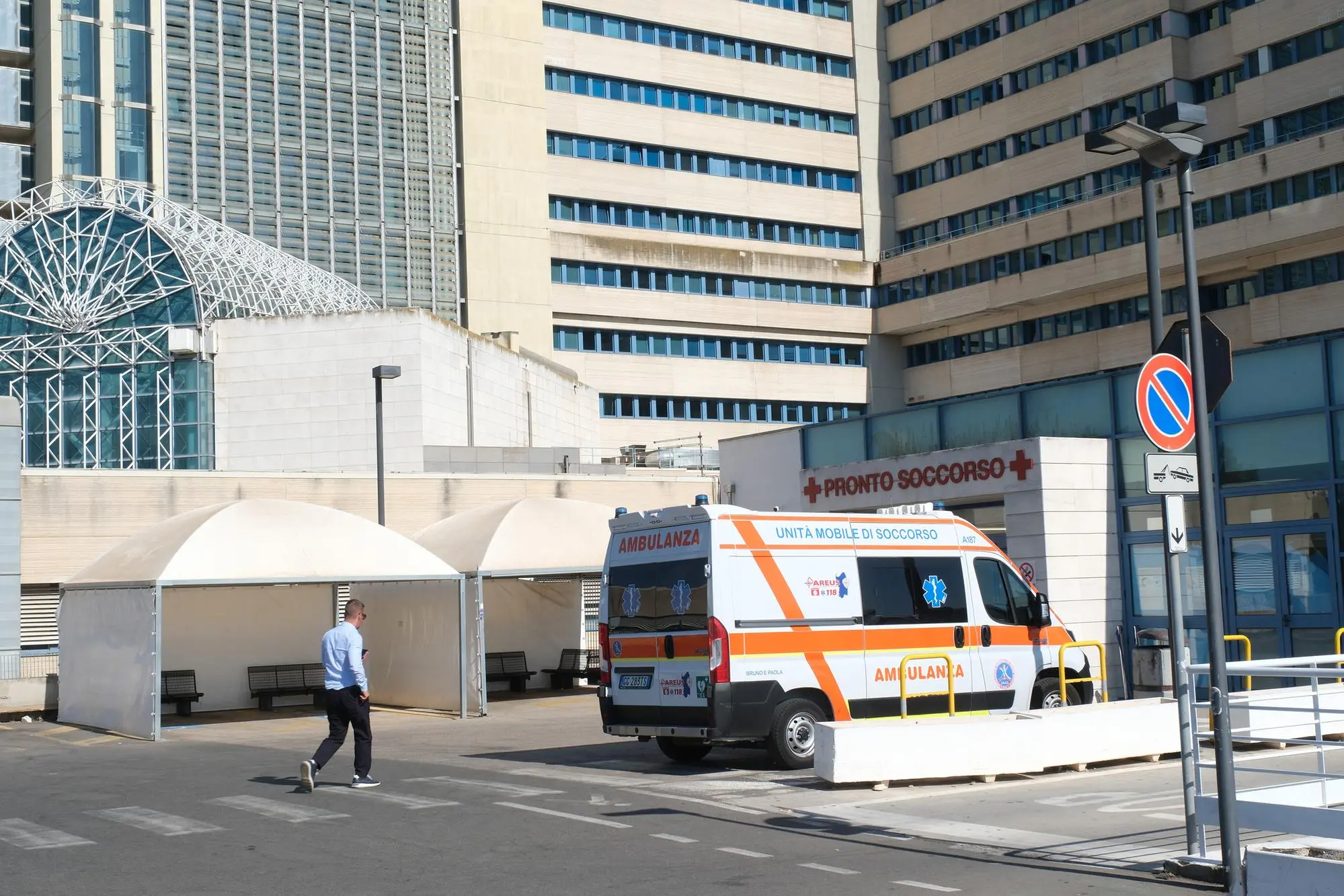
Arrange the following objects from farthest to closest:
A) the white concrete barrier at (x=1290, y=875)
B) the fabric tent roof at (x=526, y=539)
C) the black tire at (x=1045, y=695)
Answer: the fabric tent roof at (x=526, y=539), the black tire at (x=1045, y=695), the white concrete barrier at (x=1290, y=875)

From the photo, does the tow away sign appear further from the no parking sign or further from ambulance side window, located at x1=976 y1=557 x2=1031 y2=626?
ambulance side window, located at x1=976 y1=557 x2=1031 y2=626

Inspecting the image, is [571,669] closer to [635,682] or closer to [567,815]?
[635,682]

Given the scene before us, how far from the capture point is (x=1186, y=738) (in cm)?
966

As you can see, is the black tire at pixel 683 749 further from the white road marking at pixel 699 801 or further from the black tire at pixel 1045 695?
the black tire at pixel 1045 695

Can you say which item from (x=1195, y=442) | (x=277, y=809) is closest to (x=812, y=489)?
(x=277, y=809)

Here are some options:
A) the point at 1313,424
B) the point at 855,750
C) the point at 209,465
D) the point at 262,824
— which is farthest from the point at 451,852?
the point at 209,465

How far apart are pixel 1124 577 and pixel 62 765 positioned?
48.3 ft

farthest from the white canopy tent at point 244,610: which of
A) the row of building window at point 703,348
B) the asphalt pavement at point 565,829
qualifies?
the row of building window at point 703,348

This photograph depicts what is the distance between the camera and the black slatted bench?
3042 centimetres

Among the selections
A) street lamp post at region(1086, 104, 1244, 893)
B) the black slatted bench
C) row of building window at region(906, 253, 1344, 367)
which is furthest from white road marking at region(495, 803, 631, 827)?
row of building window at region(906, 253, 1344, 367)

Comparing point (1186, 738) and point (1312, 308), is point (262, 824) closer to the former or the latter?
point (1186, 738)

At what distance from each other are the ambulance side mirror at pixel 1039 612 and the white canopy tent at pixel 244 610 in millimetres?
10511

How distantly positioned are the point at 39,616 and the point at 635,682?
21.7 m

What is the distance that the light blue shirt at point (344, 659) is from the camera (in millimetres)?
13812
